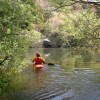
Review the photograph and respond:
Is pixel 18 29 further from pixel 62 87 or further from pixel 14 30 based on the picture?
pixel 62 87

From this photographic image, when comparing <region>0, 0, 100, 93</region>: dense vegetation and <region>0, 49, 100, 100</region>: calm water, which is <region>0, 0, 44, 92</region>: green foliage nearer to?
<region>0, 0, 100, 93</region>: dense vegetation

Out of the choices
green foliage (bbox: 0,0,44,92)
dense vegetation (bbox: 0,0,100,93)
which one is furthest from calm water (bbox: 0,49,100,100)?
green foliage (bbox: 0,0,44,92)

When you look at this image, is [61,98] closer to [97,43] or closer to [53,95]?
[53,95]

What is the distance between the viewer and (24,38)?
1375cm

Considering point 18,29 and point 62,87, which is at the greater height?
point 18,29

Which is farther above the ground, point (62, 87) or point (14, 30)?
point (14, 30)

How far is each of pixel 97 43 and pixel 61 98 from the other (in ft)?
11.1

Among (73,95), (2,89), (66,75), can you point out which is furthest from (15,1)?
(66,75)

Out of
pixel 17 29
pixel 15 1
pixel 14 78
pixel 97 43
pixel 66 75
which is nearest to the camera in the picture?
pixel 97 43

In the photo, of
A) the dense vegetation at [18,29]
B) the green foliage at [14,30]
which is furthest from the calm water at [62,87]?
the green foliage at [14,30]

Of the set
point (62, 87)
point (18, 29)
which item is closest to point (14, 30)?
point (18, 29)

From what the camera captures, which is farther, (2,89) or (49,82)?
(49,82)

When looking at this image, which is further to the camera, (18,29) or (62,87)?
(62,87)

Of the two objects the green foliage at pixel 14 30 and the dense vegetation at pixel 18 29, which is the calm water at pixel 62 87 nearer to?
the dense vegetation at pixel 18 29
